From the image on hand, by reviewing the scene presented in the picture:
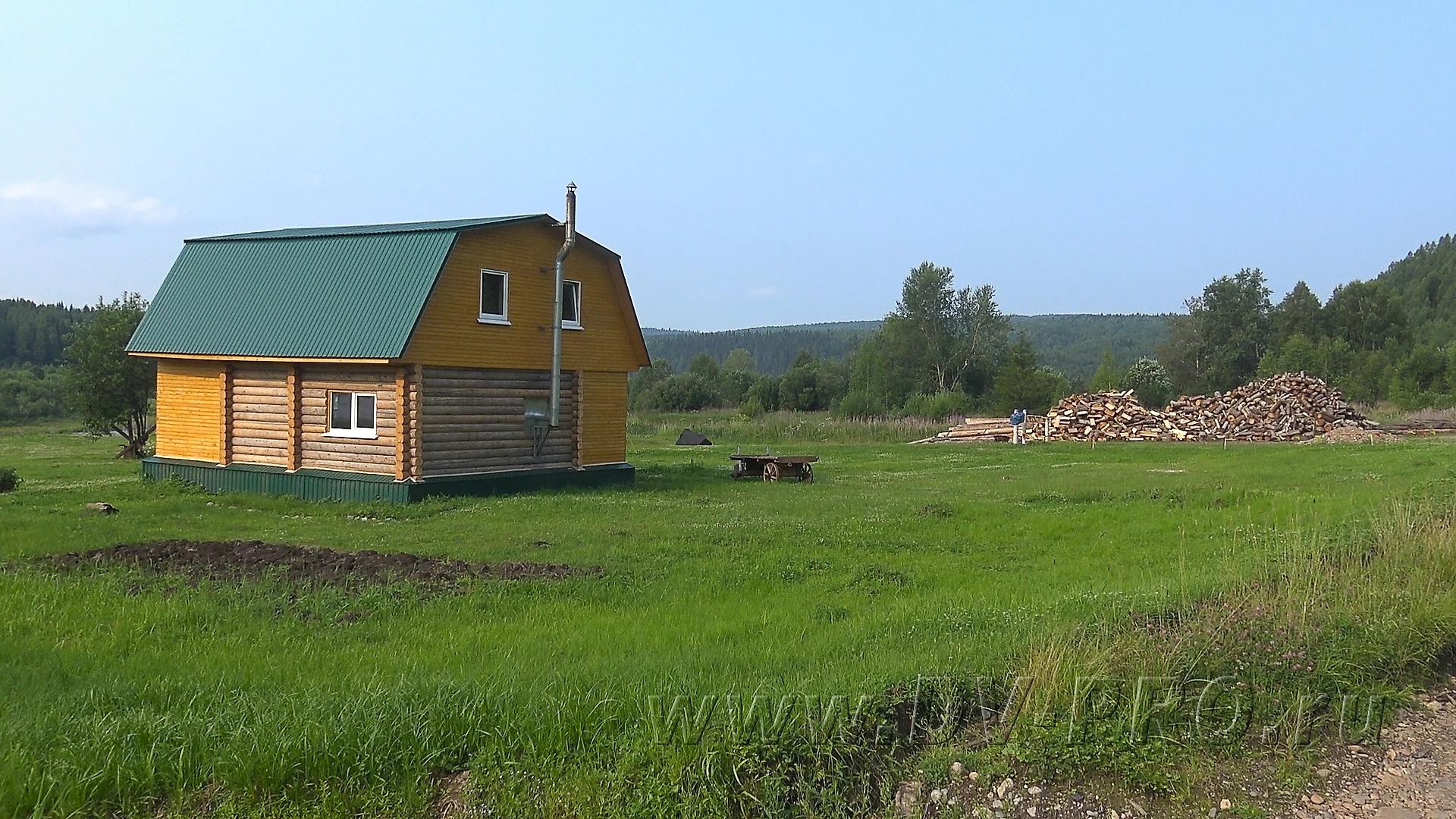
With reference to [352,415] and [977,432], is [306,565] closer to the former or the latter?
[352,415]

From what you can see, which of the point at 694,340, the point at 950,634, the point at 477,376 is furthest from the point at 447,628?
the point at 694,340

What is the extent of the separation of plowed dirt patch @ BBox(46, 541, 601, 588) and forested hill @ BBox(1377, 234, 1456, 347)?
85961 millimetres

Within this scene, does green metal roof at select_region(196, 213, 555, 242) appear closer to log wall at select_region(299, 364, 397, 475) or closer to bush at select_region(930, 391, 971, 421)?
log wall at select_region(299, 364, 397, 475)

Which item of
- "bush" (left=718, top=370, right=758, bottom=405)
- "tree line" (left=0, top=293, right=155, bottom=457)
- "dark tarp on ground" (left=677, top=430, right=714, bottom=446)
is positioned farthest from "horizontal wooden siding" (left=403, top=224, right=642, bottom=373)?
"bush" (left=718, top=370, right=758, bottom=405)

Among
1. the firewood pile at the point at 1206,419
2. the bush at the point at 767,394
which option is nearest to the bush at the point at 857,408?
the bush at the point at 767,394

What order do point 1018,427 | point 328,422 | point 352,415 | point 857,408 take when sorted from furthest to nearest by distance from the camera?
1. point 857,408
2. point 1018,427
3. point 328,422
4. point 352,415

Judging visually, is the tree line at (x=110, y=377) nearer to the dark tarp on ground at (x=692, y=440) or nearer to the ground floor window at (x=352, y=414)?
the ground floor window at (x=352, y=414)

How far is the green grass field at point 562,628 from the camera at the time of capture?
523 centimetres

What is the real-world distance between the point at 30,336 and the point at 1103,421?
8692 cm

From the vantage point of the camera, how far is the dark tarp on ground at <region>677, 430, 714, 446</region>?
40375mm

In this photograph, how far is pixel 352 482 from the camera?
763 inches

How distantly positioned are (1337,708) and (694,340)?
16950 cm

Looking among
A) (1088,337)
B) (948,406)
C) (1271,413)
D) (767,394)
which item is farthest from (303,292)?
(1088,337)

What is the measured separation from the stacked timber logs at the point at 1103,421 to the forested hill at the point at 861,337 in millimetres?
89963
